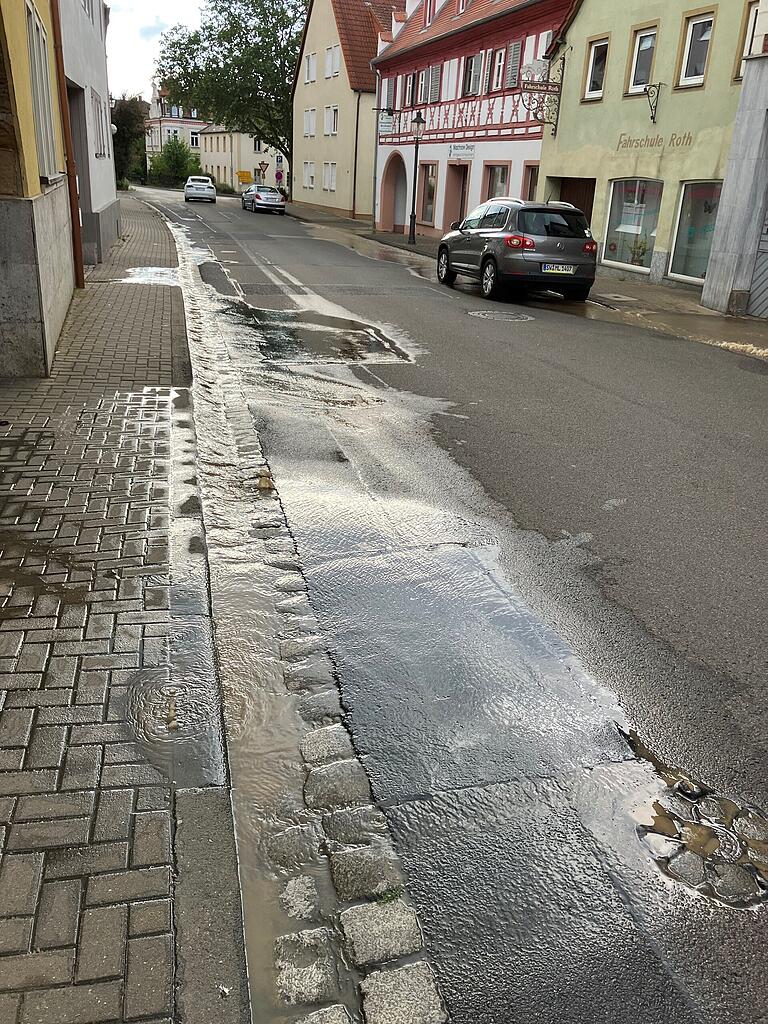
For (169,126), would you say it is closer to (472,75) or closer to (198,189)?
(198,189)

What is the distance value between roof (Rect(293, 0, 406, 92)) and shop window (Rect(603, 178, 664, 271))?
1035 inches

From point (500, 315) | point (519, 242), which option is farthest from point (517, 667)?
point (519, 242)

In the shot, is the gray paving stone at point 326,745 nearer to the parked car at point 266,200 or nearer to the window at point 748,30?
the window at point 748,30

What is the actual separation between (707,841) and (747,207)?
16.2 m

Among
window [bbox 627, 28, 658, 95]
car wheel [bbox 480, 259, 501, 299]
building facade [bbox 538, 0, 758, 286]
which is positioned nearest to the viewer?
car wheel [bbox 480, 259, 501, 299]

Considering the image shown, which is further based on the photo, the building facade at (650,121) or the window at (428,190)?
the window at (428,190)

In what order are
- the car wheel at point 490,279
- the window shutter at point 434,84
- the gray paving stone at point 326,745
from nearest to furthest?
the gray paving stone at point 326,745 → the car wheel at point 490,279 → the window shutter at point 434,84

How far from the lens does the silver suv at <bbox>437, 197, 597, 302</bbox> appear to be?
16.7m

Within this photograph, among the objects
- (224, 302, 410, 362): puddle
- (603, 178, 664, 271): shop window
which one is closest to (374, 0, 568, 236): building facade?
(603, 178, 664, 271): shop window

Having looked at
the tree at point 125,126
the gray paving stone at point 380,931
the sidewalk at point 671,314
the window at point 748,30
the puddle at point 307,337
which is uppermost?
the window at point 748,30

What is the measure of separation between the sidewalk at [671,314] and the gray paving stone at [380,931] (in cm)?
1229

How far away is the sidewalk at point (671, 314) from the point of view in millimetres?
14328

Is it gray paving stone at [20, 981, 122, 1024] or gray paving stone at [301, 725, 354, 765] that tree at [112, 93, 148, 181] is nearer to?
gray paving stone at [301, 725, 354, 765]

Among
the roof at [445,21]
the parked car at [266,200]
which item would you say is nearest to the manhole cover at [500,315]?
the roof at [445,21]
